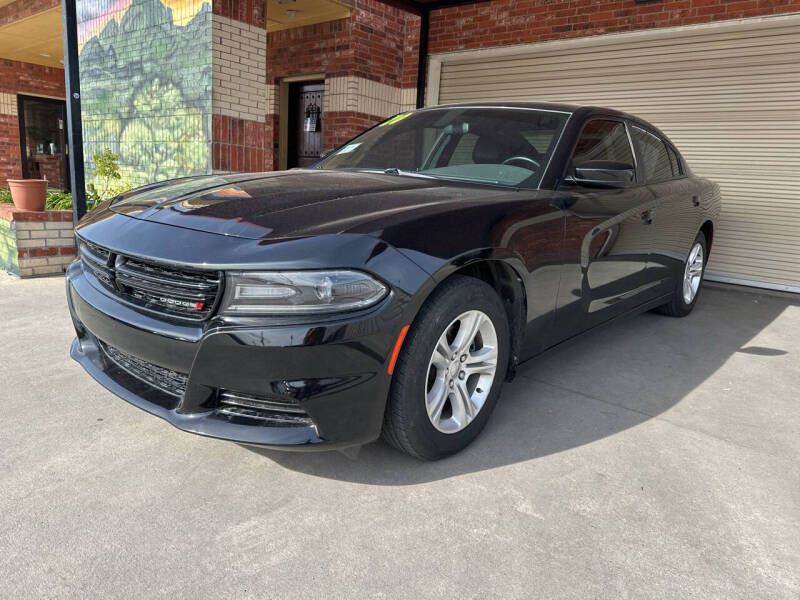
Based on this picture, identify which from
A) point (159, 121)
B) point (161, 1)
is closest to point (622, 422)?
point (159, 121)

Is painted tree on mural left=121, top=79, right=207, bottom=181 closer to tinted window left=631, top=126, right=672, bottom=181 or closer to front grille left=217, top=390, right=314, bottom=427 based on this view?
tinted window left=631, top=126, right=672, bottom=181

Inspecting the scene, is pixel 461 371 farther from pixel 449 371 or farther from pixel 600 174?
pixel 600 174

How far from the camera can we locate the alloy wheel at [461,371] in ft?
7.46

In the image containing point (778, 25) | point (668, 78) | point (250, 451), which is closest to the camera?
point (250, 451)

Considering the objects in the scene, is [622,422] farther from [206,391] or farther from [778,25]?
[778,25]

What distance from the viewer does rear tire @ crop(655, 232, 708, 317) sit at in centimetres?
476

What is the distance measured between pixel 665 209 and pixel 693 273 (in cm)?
146

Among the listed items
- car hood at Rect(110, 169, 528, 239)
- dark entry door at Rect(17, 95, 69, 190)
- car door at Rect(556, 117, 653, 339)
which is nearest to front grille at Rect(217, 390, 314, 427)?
car hood at Rect(110, 169, 528, 239)

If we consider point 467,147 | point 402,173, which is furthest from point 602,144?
point 402,173

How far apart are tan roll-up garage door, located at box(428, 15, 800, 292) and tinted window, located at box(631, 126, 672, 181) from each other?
2795mm

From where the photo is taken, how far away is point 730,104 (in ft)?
21.1

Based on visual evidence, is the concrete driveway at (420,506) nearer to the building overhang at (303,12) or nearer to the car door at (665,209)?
Result: the car door at (665,209)

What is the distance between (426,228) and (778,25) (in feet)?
19.7

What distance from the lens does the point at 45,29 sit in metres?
10.3
